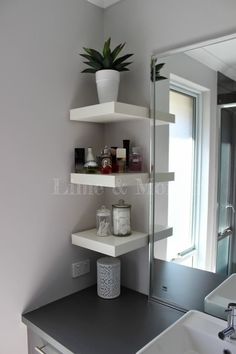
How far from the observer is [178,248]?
1.41 m

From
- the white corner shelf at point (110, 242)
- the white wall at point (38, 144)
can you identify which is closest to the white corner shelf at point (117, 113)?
the white wall at point (38, 144)

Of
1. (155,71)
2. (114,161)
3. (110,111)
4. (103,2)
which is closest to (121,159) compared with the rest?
(114,161)

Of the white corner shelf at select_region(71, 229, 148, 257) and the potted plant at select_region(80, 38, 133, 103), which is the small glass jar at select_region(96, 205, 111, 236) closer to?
the white corner shelf at select_region(71, 229, 148, 257)

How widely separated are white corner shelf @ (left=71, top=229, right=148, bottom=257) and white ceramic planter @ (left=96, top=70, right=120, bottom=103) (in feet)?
2.29

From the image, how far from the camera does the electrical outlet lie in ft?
5.15

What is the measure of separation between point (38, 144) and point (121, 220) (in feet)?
1.86

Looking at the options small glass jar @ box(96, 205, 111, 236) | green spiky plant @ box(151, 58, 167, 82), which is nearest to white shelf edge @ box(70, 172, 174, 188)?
small glass jar @ box(96, 205, 111, 236)

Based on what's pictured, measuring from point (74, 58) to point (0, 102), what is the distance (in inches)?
19.7

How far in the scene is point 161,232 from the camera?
148 centimetres

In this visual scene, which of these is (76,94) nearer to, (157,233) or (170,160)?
(170,160)

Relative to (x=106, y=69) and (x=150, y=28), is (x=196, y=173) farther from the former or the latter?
(x=150, y=28)

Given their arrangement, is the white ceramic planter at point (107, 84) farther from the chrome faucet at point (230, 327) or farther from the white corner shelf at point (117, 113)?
the chrome faucet at point (230, 327)

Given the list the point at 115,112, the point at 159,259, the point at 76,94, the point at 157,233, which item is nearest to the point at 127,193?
the point at 157,233

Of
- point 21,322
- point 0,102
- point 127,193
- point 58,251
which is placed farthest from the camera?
point 127,193
